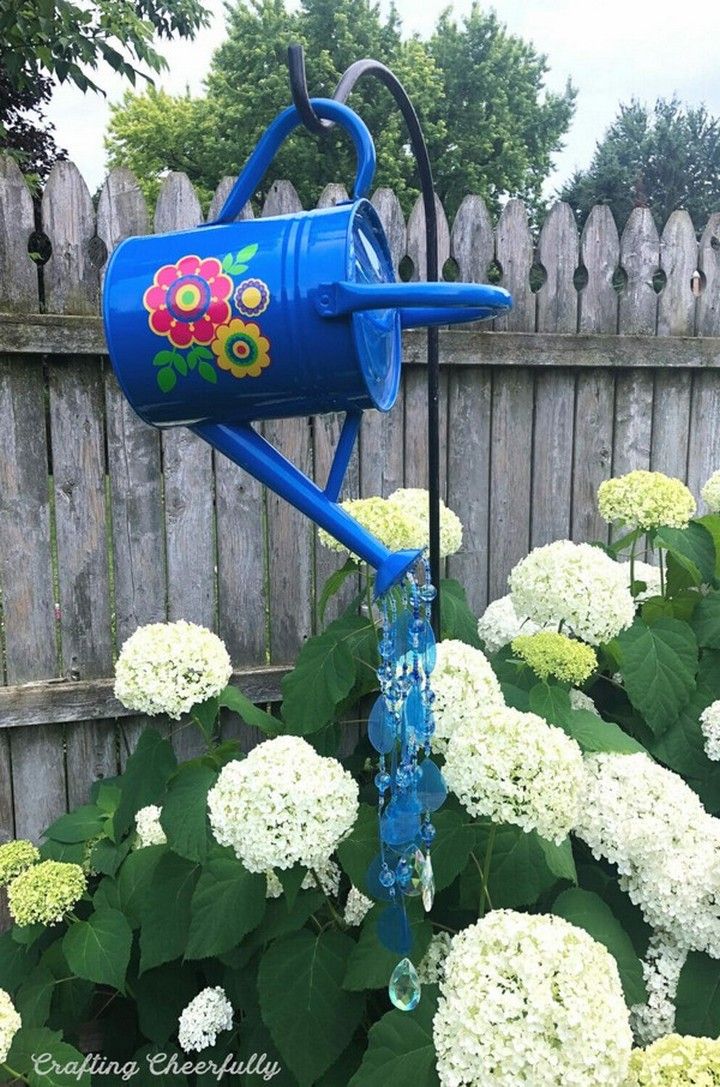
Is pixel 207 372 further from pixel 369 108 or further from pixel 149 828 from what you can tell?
pixel 369 108

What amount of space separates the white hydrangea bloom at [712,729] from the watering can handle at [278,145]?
Result: 3.47 ft

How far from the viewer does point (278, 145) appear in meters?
0.80

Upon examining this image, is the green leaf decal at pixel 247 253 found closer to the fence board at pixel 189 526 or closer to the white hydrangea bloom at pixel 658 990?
the white hydrangea bloom at pixel 658 990

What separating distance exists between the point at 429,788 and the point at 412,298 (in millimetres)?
490

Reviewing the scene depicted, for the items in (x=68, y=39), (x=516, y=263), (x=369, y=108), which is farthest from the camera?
(x=369, y=108)

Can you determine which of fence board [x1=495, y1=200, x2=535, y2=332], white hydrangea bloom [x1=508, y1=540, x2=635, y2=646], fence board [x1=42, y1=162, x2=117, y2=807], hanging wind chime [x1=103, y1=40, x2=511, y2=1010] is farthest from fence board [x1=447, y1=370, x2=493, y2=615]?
hanging wind chime [x1=103, y1=40, x2=511, y2=1010]

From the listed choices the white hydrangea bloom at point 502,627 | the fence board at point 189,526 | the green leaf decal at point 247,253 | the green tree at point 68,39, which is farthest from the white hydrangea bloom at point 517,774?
the green tree at point 68,39

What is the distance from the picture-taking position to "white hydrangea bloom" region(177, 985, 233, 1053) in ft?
4.21

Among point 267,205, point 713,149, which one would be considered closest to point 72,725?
point 267,205

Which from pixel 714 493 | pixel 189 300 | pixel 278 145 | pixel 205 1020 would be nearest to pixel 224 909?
pixel 205 1020

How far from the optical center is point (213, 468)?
6.85 ft

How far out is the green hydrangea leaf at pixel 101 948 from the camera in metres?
1.38

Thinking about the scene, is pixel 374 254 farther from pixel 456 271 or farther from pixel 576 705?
pixel 456 271

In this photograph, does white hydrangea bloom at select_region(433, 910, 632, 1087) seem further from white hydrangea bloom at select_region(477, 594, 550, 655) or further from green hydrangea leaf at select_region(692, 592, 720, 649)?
white hydrangea bloom at select_region(477, 594, 550, 655)
